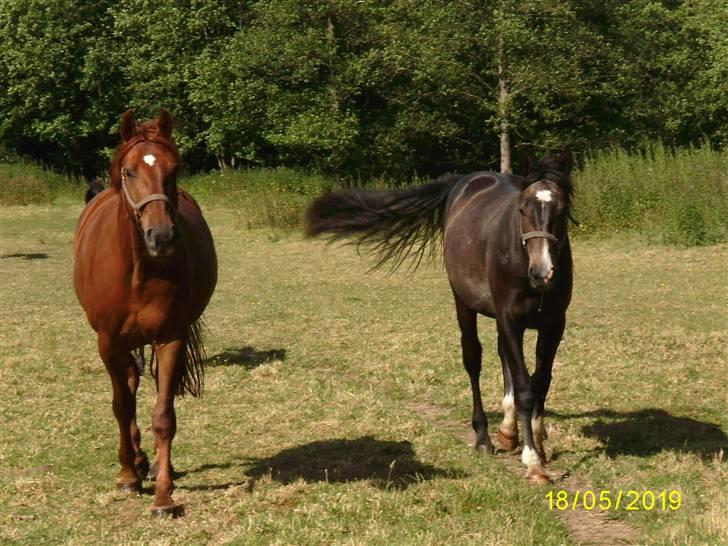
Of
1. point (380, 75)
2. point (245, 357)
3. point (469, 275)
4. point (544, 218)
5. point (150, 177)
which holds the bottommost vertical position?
point (245, 357)

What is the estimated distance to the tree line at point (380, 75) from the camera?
33.4 meters

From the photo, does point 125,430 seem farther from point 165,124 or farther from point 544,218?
point 544,218

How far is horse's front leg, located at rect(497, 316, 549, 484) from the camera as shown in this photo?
19.6ft

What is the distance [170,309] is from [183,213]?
0.95 m

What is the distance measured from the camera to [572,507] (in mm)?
5465

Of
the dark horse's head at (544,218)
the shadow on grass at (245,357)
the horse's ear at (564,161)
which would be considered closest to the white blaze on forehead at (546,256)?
the dark horse's head at (544,218)

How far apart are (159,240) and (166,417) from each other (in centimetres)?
118

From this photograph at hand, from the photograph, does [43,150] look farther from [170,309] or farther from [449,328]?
[170,309]

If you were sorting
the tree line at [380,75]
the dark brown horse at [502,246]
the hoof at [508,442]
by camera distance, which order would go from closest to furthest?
1. the dark brown horse at [502,246]
2. the hoof at [508,442]
3. the tree line at [380,75]

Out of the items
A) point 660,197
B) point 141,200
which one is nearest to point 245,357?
point 141,200

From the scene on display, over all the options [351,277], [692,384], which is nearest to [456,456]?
[692,384]

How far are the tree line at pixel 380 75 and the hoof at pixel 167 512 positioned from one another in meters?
28.3

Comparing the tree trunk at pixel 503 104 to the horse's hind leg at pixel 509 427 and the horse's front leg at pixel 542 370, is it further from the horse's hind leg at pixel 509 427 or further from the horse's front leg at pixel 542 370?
the horse's front leg at pixel 542 370

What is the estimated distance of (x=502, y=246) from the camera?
6387mm
